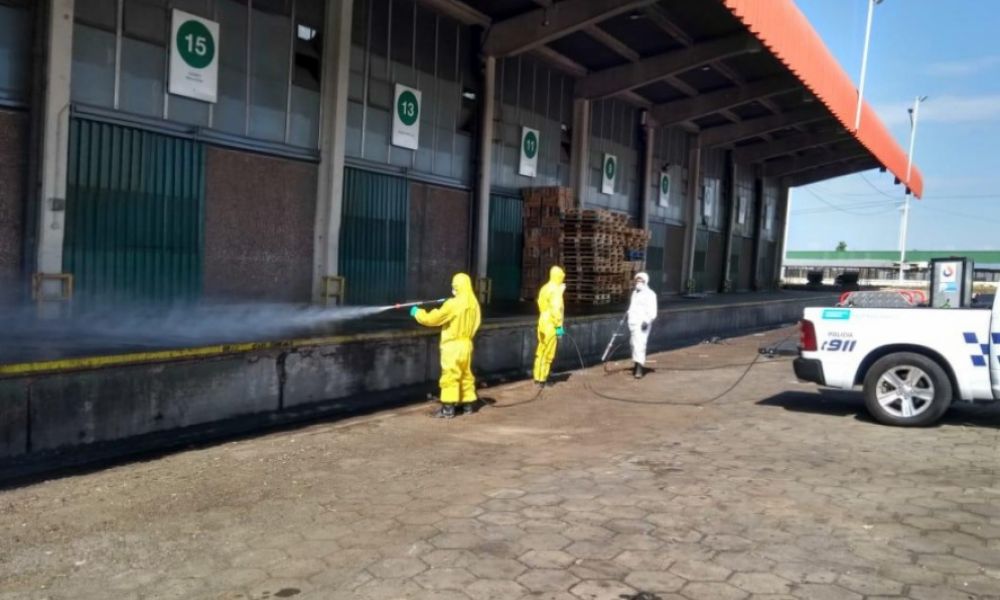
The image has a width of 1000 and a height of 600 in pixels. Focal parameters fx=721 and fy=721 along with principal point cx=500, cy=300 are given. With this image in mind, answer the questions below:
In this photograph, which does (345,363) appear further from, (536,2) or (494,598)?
(536,2)

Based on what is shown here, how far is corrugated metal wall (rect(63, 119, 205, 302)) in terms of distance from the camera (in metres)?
11.5

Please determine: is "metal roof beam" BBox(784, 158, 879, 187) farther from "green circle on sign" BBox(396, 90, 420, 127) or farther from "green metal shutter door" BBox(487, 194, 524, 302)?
"green circle on sign" BBox(396, 90, 420, 127)

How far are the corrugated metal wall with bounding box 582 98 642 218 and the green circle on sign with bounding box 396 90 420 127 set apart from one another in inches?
326

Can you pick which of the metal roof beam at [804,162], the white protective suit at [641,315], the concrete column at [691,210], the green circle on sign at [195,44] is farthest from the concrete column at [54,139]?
the metal roof beam at [804,162]

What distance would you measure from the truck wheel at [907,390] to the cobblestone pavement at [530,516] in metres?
0.22

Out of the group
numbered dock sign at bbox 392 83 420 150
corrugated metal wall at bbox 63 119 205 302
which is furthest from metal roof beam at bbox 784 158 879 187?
corrugated metal wall at bbox 63 119 205 302

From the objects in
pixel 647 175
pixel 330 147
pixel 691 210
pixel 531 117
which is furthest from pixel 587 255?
pixel 691 210

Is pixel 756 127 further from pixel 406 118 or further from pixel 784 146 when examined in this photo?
pixel 406 118

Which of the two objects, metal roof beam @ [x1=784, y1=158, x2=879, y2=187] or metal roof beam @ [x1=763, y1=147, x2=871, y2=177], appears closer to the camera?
metal roof beam @ [x1=763, y1=147, x2=871, y2=177]

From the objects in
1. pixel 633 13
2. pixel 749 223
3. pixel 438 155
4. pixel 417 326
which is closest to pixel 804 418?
pixel 417 326

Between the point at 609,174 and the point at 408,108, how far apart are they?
10.3 m

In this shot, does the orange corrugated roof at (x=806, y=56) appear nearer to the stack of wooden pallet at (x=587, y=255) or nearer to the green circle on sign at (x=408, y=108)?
the stack of wooden pallet at (x=587, y=255)

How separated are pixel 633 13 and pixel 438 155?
21.1 feet

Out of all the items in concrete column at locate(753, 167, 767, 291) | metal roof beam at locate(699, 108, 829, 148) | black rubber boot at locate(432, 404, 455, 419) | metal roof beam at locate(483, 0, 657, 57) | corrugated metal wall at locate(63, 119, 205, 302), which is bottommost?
black rubber boot at locate(432, 404, 455, 419)
